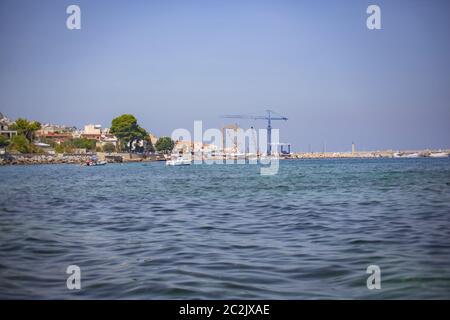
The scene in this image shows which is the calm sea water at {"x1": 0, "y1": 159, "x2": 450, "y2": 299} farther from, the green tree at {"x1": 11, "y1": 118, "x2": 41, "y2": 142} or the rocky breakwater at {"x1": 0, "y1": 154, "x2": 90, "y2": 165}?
the green tree at {"x1": 11, "y1": 118, "x2": 41, "y2": 142}

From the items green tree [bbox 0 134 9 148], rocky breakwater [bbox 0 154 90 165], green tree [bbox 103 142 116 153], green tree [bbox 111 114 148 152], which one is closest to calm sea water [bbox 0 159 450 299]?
rocky breakwater [bbox 0 154 90 165]

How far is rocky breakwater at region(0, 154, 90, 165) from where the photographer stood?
78812 mm

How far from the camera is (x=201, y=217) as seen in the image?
11562mm

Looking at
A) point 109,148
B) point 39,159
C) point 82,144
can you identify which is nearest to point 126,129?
point 109,148

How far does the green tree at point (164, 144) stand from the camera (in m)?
118

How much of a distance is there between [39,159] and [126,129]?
2102 cm

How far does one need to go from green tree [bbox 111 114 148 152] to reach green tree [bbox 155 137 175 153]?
12819mm

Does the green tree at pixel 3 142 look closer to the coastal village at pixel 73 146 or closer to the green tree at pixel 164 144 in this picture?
the coastal village at pixel 73 146

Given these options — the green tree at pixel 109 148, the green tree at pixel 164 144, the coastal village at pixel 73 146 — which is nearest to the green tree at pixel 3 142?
the coastal village at pixel 73 146

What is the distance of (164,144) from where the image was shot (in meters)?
119

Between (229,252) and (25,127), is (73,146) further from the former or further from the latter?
(229,252)
